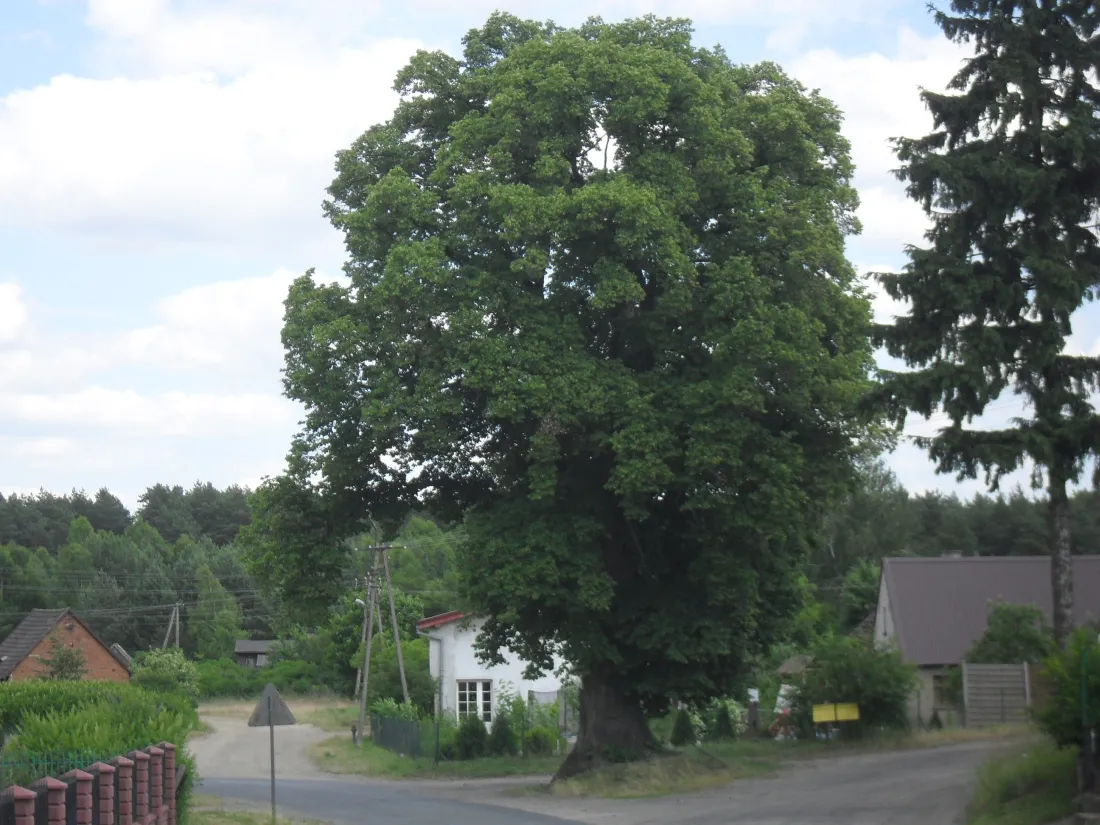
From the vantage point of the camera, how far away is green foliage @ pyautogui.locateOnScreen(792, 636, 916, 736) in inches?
1332

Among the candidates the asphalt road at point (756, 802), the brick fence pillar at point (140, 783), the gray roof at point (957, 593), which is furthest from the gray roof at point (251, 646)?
the brick fence pillar at point (140, 783)

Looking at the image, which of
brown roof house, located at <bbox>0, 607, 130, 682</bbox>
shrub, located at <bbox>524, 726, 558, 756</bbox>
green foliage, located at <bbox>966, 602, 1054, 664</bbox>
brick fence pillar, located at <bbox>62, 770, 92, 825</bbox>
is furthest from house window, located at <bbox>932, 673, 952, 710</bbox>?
brown roof house, located at <bbox>0, 607, 130, 682</bbox>

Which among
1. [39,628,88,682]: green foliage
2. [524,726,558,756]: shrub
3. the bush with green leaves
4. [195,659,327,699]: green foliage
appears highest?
[39,628,88,682]: green foliage

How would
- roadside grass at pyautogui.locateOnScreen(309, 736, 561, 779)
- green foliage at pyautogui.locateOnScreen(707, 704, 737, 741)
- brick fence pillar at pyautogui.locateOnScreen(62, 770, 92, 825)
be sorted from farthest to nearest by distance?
green foliage at pyautogui.locateOnScreen(707, 704, 737, 741), roadside grass at pyautogui.locateOnScreen(309, 736, 561, 779), brick fence pillar at pyautogui.locateOnScreen(62, 770, 92, 825)

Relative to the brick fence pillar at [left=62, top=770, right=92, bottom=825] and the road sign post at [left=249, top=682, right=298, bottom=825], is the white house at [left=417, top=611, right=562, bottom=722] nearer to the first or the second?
the road sign post at [left=249, top=682, right=298, bottom=825]

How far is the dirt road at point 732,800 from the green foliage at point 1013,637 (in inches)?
212

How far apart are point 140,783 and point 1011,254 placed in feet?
47.8

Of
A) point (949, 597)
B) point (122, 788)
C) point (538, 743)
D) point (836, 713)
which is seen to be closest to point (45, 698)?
point (122, 788)

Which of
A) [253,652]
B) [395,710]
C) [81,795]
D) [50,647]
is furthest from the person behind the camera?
[253,652]

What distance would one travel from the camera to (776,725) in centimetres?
3894

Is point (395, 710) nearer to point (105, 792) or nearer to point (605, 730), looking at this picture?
point (605, 730)

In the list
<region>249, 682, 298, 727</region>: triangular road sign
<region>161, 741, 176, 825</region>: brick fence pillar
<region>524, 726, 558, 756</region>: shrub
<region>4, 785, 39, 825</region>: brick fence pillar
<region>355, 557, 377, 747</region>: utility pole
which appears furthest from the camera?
<region>355, 557, 377, 747</region>: utility pole

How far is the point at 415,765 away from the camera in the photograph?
4075cm

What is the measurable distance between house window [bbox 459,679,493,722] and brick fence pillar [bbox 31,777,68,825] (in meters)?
41.8
